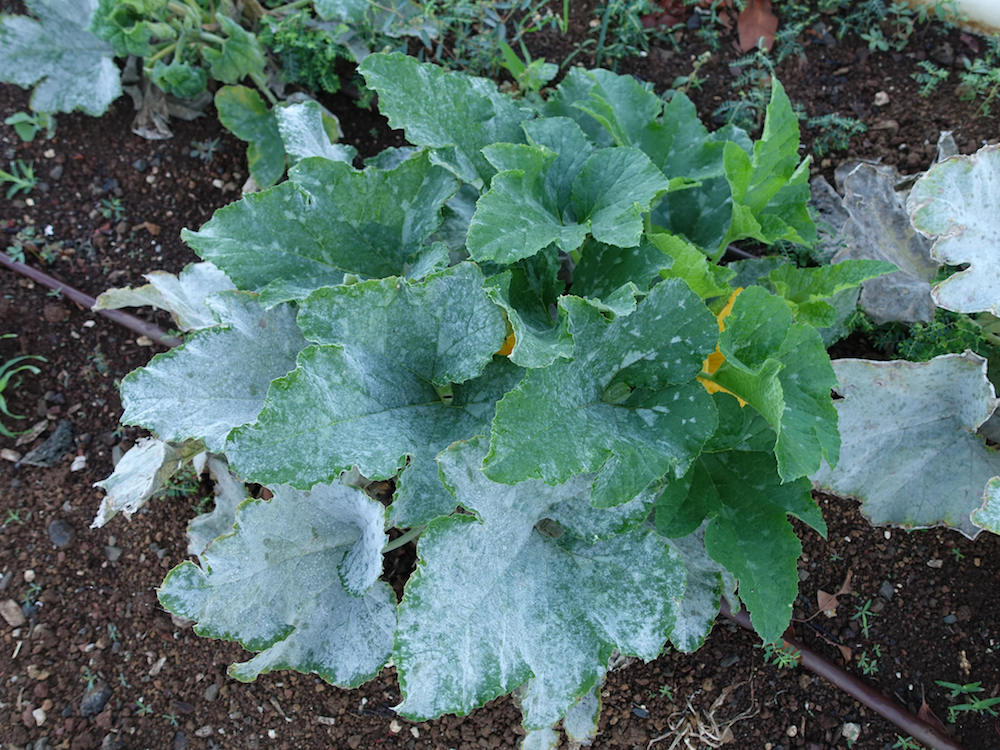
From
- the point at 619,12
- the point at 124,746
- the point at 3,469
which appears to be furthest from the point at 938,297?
the point at 3,469

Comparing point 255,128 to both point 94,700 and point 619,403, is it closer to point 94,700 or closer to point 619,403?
point 619,403

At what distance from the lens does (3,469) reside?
1.97m

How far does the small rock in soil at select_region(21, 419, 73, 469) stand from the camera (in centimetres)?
197

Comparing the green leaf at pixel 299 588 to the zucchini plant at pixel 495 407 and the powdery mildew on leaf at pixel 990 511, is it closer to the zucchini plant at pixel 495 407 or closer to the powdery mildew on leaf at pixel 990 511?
the zucchini plant at pixel 495 407

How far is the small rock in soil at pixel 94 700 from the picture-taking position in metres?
1.80

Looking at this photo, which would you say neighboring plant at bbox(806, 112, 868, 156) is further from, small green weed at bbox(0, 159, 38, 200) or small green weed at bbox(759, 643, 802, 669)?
small green weed at bbox(0, 159, 38, 200)

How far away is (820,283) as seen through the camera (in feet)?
5.02

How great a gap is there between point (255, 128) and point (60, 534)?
3.36 ft

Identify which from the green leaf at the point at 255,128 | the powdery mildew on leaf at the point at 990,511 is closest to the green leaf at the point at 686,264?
the powdery mildew on leaf at the point at 990,511

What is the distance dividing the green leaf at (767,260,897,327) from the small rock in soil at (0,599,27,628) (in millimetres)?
1689

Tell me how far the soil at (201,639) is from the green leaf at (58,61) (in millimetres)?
301

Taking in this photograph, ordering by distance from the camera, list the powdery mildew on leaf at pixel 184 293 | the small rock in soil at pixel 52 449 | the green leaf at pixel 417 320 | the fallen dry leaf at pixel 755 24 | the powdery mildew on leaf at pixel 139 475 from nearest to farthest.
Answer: the green leaf at pixel 417 320, the powdery mildew on leaf at pixel 139 475, the powdery mildew on leaf at pixel 184 293, the small rock in soil at pixel 52 449, the fallen dry leaf at pixel 755 24

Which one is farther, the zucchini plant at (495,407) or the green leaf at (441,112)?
the green leaf at (441,112)

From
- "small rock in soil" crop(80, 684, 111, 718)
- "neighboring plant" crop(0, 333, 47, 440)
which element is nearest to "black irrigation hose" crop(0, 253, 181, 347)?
"neighboring plant" crop(0, 333, 47, 440)
